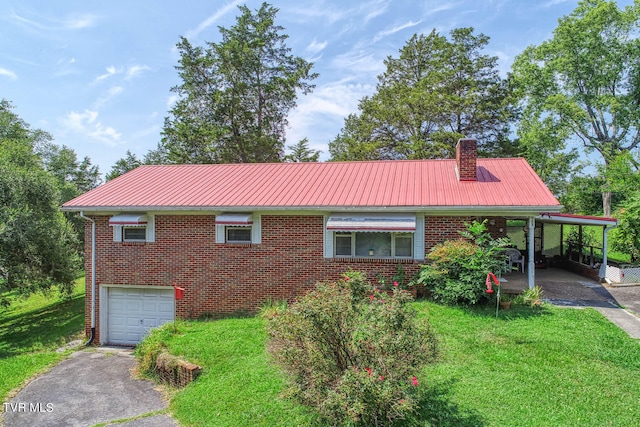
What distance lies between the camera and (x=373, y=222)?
1126 cm

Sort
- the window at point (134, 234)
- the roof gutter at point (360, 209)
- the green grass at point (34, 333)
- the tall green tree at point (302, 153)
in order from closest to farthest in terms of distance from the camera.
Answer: the green grass at point (34, 333)
the roof gutter at point (360, 209)
the window at point (134, 234)
the tall green tree at point (302, 153)

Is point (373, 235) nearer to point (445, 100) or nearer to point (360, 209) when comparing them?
point (360, 209)

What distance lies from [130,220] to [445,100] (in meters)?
22.6

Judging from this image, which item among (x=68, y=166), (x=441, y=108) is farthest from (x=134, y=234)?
(x=68, y=166)

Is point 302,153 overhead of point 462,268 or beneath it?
overhead

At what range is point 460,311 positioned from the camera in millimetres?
10102

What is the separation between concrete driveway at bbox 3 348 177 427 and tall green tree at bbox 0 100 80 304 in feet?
23.6

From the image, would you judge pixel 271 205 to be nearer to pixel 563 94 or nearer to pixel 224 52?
pixel 224 52

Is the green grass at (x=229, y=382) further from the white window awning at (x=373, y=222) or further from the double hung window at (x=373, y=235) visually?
the white window awning at (x=373, y=222)

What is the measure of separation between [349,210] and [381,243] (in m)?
1.49

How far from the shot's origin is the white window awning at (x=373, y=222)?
36.3 ft

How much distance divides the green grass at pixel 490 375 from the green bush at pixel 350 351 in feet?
2.61

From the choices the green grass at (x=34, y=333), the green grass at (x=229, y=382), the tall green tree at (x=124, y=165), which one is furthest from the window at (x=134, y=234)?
the tall green tree at (x=124, y=165)

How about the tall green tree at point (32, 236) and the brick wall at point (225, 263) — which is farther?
the tall green tree at point (32, 236)
